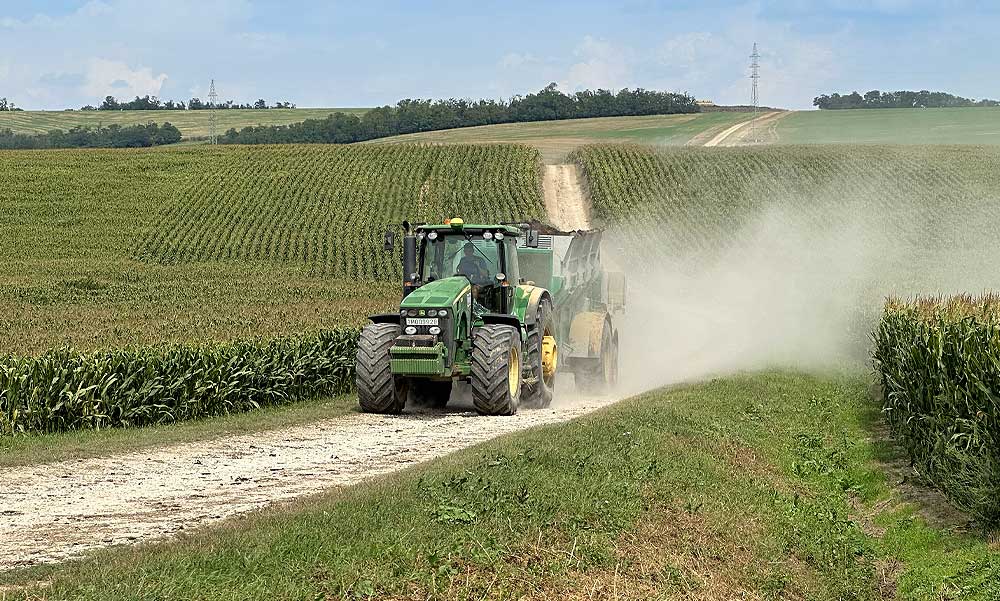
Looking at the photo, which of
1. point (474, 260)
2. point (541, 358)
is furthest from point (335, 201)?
point (474, 260)

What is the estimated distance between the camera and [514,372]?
19250 millimetres

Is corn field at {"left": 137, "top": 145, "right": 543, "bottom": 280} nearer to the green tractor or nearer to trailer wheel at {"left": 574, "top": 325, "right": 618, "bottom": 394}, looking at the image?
trailer wheel at {"left": 574, "top": 325, "right": 618, "bottom": 394}

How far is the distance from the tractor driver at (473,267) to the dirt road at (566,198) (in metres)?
35.7

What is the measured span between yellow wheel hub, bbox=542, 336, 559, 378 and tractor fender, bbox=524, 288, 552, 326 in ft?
2.61

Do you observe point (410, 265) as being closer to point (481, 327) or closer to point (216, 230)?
point (481, 327)

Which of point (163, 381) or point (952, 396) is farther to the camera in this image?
point (163, 381)

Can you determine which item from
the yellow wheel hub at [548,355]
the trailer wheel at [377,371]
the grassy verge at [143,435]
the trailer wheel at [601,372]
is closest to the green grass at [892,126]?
the trailer wheel at [601,372]

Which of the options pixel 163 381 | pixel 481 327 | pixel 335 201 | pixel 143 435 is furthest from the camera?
pixel 335 201

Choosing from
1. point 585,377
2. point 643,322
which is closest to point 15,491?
point 585,377

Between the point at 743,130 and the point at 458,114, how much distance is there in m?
32.4

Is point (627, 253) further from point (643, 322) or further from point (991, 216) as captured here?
point (991, 216)

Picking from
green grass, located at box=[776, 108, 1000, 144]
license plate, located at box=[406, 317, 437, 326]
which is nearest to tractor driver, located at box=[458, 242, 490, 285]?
license plate, located at box=[406, 317, 437, 326]

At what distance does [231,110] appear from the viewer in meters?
146

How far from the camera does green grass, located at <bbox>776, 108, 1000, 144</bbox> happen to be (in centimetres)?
8325
